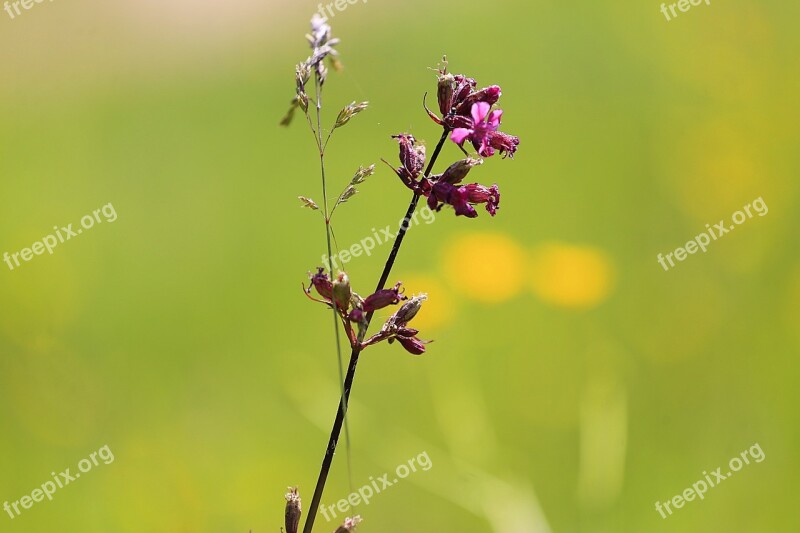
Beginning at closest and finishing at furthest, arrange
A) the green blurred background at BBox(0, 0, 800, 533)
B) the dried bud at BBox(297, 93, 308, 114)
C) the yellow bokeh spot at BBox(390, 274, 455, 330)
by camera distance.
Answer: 1. the dried bud at BBox(297, 93, 308, 114)
2. the green blurred background at BBox(0, 0, 800, 533)
3. the yellow bokeh spot at BBox(390, 274, 455, 330)

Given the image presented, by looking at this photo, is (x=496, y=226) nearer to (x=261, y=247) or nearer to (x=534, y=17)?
(x=261, y=247)

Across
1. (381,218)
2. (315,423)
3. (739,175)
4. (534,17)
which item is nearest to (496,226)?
(381,218)

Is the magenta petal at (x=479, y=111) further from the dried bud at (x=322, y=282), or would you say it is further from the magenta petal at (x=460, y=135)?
the dried bud at (x=322, y=282)

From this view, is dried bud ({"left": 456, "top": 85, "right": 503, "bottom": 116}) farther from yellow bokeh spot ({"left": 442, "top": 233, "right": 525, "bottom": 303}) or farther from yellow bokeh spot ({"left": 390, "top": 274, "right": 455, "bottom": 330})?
yellow bokeh spot ({"left": 442, "top": 233, "right": 525, "bottom": 303})

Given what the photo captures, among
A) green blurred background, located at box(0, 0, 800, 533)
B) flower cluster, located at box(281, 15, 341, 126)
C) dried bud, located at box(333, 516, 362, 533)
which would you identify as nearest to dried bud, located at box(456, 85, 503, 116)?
flower cluster, located at box(281, 15, 341, 126)

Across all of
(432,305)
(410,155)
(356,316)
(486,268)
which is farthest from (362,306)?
(486,268)

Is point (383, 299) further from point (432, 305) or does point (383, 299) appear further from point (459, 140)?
point (432, 305)
